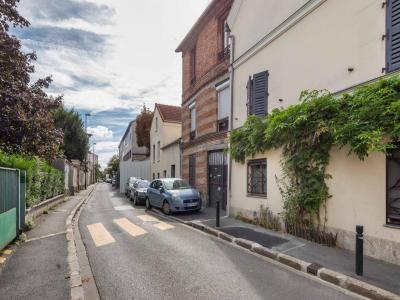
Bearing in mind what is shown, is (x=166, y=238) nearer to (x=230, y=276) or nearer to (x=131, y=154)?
(x=230, y=276)

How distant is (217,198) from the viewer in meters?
14.2

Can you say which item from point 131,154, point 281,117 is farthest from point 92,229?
point 131,154

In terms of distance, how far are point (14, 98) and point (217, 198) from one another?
8.90 metres

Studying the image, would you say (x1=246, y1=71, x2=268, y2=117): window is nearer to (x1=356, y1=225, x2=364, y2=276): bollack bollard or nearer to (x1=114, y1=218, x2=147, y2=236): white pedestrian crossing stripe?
(x1=114, y1=218, x2=147, y2=236): white pedestrian crossing stripe

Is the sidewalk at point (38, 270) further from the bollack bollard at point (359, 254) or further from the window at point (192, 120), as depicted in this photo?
the window at point (192, 120)

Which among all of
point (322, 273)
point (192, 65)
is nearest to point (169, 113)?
point (192, 65)

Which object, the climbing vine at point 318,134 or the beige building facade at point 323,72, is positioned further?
the beige building facade at point 323,72

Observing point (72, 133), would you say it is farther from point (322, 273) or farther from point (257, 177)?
point (322, 273)

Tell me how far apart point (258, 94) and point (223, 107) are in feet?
11.5

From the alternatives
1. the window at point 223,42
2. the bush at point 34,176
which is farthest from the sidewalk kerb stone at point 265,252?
the window at point 223,42

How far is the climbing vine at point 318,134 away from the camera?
555 cm

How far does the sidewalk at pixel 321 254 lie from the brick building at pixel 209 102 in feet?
14.3

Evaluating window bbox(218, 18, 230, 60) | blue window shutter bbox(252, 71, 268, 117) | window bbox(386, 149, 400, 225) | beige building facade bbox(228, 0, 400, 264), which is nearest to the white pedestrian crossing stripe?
beige building facade bbox(228, 0, 400, 264)

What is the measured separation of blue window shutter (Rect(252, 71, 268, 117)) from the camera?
10.2 meters
